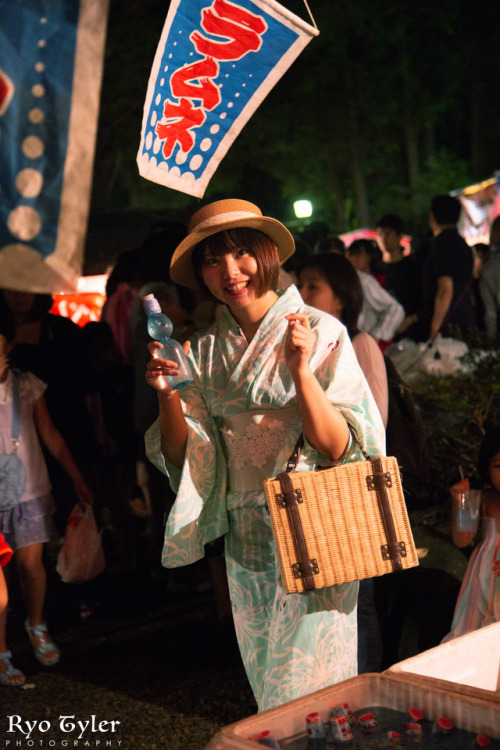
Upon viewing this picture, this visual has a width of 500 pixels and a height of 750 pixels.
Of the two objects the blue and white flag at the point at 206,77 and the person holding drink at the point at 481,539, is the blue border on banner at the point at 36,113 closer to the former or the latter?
the blue and white flag at the point at 206,77

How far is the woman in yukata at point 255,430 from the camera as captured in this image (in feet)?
9.84

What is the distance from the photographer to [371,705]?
7.15ft

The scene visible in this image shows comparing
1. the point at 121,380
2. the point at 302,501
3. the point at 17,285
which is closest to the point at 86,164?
the point at 17,285

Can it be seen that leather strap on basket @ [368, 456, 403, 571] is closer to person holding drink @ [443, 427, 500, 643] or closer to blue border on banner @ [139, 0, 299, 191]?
person holding drink @ [443, 427, 500, 643]

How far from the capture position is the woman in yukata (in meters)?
3.00

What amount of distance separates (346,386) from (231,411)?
1.48 ft

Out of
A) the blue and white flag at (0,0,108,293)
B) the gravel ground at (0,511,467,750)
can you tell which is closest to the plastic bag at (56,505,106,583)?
the gravel ground at (0,511,467,750)

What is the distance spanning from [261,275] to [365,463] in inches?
32.9

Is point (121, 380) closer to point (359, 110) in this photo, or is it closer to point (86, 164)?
point (86, 164)

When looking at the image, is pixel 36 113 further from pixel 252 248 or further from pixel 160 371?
pixel 160 371

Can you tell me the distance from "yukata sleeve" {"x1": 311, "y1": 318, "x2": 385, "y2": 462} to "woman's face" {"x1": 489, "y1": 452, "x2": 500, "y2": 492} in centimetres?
154

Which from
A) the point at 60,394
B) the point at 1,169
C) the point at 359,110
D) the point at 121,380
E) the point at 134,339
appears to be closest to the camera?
the point at 1,169

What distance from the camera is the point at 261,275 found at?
322 cm

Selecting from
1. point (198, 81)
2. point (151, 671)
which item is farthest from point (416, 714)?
point (151, 671)
